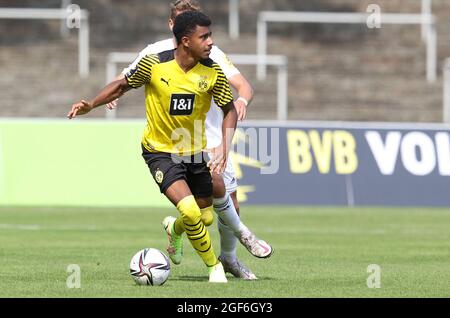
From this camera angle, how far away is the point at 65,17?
31.3 meters

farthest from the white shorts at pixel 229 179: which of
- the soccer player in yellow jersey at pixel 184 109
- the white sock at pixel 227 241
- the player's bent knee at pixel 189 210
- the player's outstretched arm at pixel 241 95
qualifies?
the player's bent knee at pixel 189 210

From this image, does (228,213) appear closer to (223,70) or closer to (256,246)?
(256,246)

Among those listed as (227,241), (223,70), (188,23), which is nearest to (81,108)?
(188,23)

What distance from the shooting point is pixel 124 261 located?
13500 mm

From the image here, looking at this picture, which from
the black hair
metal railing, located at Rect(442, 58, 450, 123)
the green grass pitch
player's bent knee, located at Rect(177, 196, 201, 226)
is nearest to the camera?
the green grass pitch

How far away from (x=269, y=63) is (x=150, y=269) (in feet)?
65.6

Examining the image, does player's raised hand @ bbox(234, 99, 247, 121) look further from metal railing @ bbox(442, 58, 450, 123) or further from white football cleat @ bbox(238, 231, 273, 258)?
metal railing @ bbox(442, 58, 450, 123)

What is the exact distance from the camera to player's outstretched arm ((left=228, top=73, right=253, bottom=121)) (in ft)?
38.6

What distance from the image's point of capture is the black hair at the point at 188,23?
11.0 metres

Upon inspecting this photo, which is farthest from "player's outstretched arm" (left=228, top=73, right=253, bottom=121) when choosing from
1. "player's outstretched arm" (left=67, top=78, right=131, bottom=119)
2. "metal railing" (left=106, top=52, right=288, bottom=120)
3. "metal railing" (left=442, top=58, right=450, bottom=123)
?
"metal railing" (left=442, top=58, right=450, bottom=123)

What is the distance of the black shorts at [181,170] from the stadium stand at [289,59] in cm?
1834

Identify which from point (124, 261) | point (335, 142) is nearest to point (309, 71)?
point (335, 142)

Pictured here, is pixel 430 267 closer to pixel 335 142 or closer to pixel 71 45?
pixel 335 142

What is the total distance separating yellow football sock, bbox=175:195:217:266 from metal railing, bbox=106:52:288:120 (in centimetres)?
1868
